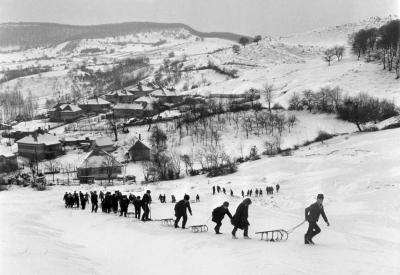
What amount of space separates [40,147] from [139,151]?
1441cm

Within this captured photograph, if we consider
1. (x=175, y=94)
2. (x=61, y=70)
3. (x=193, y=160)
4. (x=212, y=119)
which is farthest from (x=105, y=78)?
(x=193, y=160)

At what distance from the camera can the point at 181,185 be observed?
36.9 metres

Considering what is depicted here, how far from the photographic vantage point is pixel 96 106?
93.9 metres

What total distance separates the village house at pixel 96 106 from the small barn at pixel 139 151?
131 ft

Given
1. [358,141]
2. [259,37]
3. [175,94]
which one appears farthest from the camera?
[259,37]

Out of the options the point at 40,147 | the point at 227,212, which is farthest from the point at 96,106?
the point at 227,212

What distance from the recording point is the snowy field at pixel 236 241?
9680 millimetres

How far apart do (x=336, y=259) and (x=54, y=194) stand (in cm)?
2648

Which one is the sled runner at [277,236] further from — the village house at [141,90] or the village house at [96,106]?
the village house at [141,90]

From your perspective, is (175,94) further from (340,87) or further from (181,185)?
(181,185)

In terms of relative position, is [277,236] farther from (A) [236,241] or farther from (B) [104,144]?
Answer: (B) [104,144]

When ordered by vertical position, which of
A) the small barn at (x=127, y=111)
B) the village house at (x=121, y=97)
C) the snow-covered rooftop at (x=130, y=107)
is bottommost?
the small barn at (x=127, y=111)

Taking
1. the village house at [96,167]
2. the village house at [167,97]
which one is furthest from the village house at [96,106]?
the village house at [96,167]

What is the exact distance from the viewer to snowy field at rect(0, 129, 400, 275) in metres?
9.68
